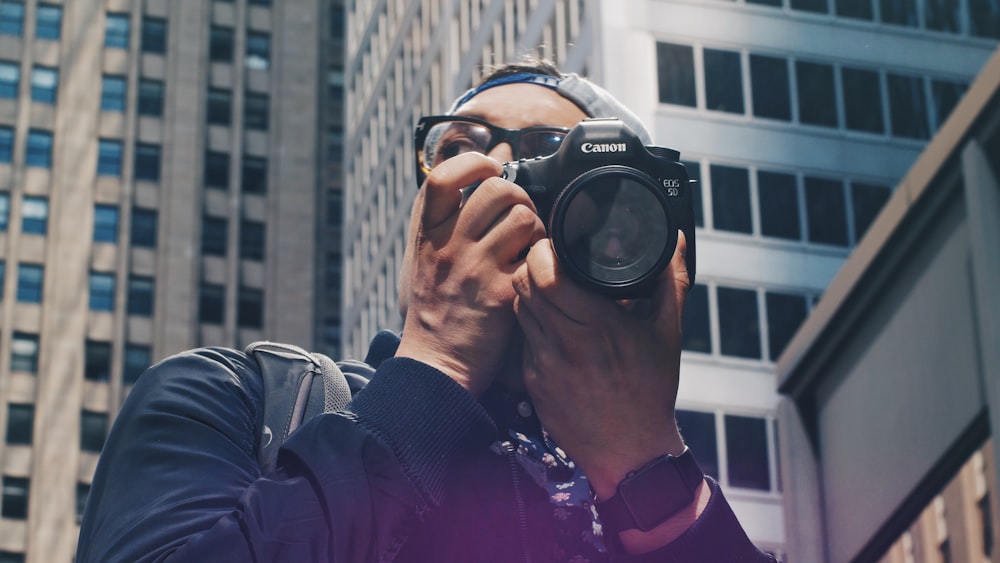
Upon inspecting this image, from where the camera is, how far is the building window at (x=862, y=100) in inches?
1428

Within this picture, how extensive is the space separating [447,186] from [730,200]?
31.5 metres

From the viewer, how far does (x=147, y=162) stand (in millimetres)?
60562

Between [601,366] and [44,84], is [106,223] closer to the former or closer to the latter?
[44,84]

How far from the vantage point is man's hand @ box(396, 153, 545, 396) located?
2262 mm

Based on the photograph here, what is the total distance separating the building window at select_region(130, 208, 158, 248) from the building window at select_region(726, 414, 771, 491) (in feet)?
108

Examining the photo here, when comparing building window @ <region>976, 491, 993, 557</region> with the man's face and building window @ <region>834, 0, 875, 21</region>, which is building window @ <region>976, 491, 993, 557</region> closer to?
the man's face

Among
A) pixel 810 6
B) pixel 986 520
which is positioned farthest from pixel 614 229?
pixel 810 6

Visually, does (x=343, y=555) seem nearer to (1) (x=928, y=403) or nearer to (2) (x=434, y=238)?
(2) (x=434, y=238)

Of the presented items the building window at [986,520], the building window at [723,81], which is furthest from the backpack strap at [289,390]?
the building window at [723,81]

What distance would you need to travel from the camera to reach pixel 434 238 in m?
2.29

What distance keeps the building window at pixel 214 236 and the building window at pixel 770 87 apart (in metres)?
30.5

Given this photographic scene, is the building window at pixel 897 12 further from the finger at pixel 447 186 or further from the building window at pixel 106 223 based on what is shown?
the finger at pixel 447 186

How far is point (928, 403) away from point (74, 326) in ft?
145

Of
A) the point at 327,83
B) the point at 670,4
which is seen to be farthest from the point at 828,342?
the point at 327,83
